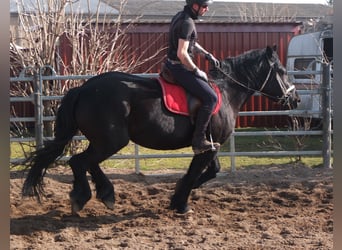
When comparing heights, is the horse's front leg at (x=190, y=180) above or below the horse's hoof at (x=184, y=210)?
above

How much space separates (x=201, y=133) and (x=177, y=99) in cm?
45

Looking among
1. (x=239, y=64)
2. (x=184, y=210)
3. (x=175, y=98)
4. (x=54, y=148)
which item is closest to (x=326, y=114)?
(x=239, y=64)

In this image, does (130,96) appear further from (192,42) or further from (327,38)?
(327,38)

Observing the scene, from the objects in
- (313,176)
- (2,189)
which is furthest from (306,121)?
(2,189)

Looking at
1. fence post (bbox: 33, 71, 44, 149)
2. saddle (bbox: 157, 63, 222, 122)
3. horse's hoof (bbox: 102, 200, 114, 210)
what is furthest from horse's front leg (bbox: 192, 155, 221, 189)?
fence post (bbox: 33, 71, 44, 149)

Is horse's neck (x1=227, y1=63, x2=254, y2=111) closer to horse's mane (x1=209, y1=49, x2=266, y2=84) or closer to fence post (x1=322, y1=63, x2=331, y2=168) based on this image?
horse's mane (x1=209, y1=49, x2=266, y2=84)

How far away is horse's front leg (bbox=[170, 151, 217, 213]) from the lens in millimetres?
5816

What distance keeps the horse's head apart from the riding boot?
3.80ft

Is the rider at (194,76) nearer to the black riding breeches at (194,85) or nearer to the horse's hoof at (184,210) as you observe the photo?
the black riding breeches at (194,85)

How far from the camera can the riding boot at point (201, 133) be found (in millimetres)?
5523

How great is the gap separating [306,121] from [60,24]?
4708 mm

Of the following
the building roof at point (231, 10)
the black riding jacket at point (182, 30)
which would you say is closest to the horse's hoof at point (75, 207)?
the black riding jacket at point (182, 30)

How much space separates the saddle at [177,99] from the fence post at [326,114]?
12.3 feet

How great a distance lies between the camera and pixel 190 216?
5730mm
